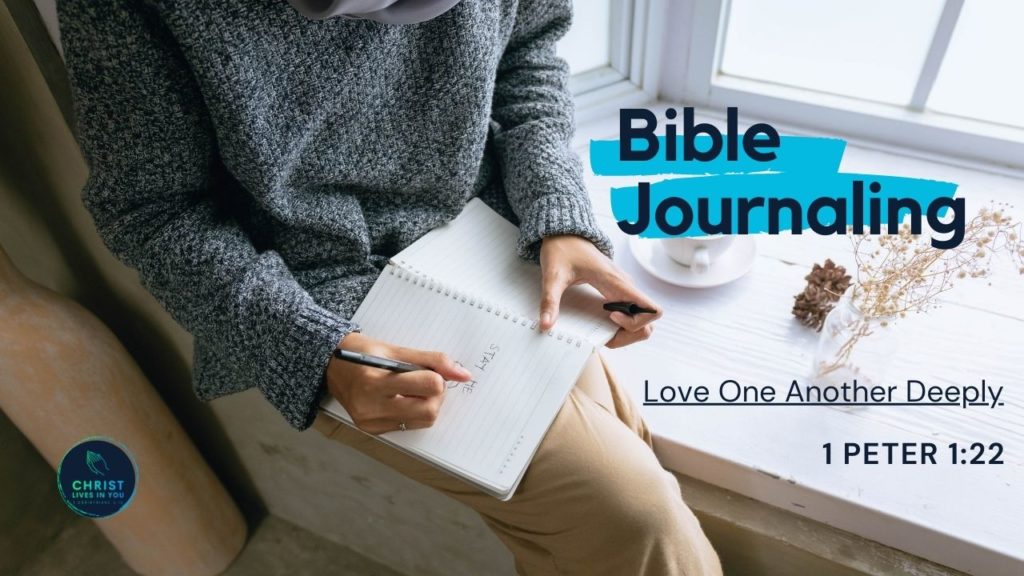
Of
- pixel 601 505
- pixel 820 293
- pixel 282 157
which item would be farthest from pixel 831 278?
pixel 282 157

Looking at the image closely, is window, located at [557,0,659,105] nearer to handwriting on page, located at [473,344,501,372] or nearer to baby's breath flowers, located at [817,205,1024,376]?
baby's breath flowers, located at [817,205,1024,376]

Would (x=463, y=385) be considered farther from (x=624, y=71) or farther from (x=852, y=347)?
(x=624, y=71)

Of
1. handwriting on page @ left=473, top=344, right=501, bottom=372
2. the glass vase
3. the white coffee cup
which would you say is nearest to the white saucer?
the white coffee cup

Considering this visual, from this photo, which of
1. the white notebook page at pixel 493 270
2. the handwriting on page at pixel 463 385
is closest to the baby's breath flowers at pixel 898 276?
the white notebook page at pixel 493 270

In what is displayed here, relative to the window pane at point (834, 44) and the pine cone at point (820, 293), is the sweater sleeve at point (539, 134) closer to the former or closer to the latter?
the pine cone at point (820, 293)

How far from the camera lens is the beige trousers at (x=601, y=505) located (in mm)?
668

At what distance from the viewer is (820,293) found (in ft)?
2.96

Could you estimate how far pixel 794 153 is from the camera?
107 cm

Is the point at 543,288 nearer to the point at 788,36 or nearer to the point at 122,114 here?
the point at 122,114

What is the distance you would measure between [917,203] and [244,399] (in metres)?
0.97

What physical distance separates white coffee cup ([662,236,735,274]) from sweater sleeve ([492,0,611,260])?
190 millimetres

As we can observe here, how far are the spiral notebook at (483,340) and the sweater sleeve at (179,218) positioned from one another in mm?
62

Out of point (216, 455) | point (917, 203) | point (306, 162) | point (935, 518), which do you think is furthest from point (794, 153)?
point (216, 455)

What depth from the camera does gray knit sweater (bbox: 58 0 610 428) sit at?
22.8 inches
